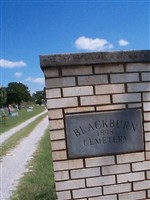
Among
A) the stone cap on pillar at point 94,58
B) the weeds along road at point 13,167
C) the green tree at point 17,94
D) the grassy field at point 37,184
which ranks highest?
the green tree at point 17,94

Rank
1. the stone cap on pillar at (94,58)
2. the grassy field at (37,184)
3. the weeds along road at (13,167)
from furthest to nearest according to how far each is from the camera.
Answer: the weeds along road at (13,167), the grassy field at (37,184), the stone cap on pillar at (94,58)

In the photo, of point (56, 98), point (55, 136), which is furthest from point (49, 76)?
point (55, 136)

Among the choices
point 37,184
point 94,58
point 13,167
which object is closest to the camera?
point 94,58

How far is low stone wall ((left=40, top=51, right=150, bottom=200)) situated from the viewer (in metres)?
2.75

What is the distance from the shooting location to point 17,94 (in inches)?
4668

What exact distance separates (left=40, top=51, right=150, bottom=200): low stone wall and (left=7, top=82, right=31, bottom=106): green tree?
116703 mm

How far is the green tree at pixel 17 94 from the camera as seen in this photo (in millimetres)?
118375

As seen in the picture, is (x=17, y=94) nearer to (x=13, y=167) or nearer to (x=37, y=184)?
(x=13, y=167)

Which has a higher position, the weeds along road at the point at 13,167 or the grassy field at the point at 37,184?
the grassy field at the point at 37,184

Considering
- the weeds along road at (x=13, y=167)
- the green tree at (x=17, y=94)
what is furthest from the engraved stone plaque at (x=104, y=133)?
the green tree at (x=17, y=94)

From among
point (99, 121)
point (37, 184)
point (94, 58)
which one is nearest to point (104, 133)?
point (99, 121)

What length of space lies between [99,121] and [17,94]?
11791 cm

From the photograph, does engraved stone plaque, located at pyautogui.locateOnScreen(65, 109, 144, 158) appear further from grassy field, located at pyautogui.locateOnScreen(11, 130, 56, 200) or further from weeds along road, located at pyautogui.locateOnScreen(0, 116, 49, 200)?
weeds along road, located at pyautogui.locateOnScreen(0, 116, 49, 200)

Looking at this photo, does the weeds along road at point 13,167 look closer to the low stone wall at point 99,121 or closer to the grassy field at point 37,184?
the grassy field at point 37,184
